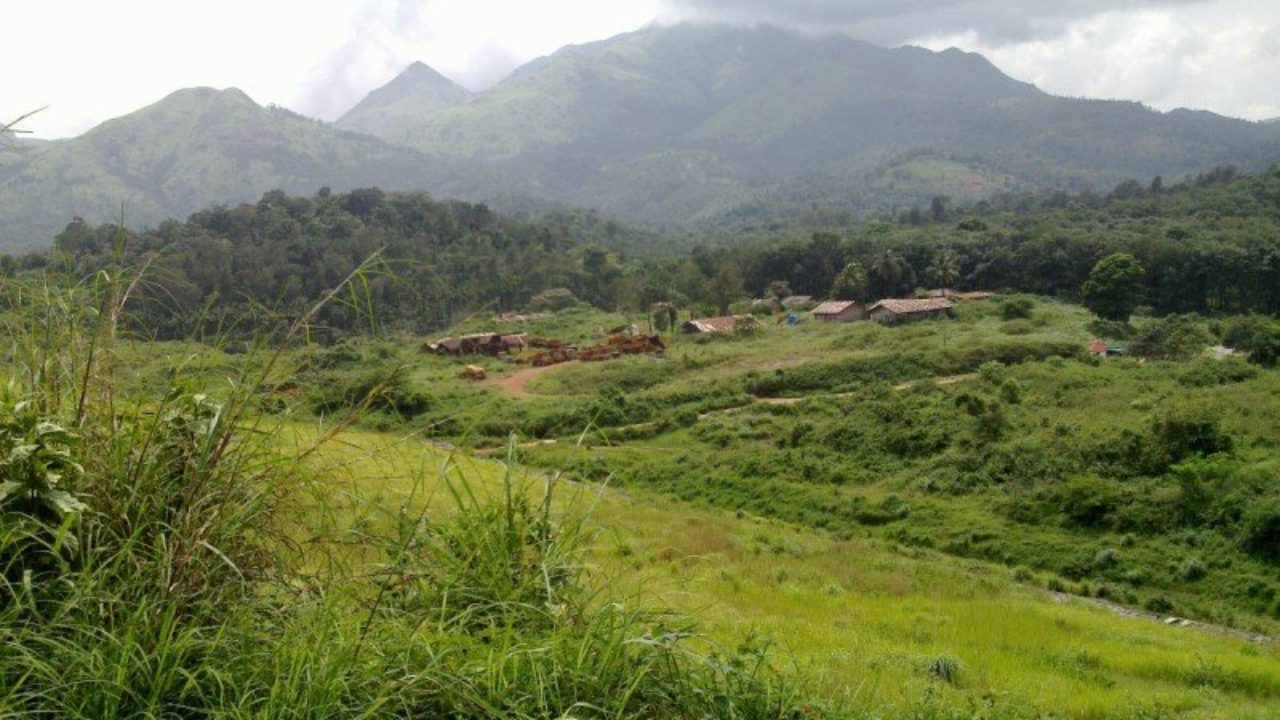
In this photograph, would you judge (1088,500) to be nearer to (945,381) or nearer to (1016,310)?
(945,381)

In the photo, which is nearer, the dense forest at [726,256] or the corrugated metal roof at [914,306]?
the corrugated metal roof at [914,306]

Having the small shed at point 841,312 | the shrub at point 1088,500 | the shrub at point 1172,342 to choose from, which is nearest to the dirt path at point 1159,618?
the shrub at point 1088,500

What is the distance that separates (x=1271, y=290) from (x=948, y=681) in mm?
58162

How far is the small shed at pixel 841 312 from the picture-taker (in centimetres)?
6034

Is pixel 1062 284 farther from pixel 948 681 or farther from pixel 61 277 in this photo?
pixel 61 277

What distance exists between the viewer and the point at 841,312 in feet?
199

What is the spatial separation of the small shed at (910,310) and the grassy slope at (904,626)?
39.3 meters

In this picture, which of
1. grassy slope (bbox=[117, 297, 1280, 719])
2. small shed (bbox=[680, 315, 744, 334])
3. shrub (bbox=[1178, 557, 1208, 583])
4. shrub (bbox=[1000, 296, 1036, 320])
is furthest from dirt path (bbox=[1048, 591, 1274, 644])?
small shed (bbox=[680, 315, 744, 334])

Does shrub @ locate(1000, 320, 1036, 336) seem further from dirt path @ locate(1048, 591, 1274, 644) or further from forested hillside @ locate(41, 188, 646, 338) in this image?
dirt path @ locate(1048, 591, 1274, 644)

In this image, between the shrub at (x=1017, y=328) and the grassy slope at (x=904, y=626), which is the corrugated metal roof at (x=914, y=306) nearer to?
the shrub at (x=1017, y=328)

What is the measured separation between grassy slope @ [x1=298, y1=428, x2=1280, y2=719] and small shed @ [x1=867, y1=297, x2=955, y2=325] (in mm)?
39285

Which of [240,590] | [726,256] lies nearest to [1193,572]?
[240,590]

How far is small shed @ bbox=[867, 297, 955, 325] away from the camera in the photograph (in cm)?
5578

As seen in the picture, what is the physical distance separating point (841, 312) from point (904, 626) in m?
51.7
